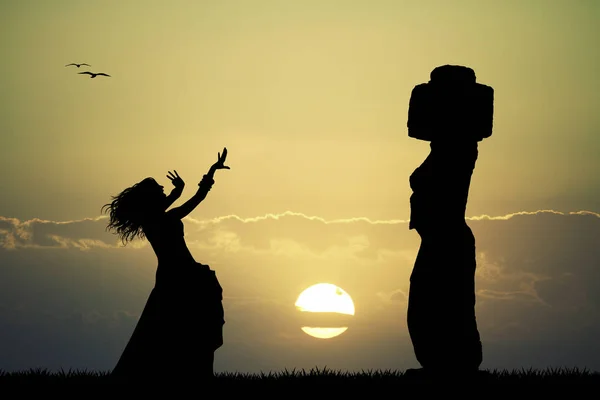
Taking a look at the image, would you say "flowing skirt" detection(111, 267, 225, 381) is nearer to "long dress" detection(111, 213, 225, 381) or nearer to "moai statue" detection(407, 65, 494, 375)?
"long dress" detection(111, 213, 225, 381)

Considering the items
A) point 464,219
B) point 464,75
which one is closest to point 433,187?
point 464,219

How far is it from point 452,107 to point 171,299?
6.06 metres

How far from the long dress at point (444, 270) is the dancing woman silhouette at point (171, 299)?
3.57 meters

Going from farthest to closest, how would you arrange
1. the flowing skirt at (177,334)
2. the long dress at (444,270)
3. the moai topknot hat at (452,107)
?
the moai topknot hat at (452,107) → the long dress at (444,270) → the flowing skirt at (177,334)

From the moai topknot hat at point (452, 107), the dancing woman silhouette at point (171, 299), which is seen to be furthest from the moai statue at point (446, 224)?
the dancing woman silhouette at point (171, 299)

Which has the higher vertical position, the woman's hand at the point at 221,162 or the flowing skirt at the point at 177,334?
the woman's hand at the point at 221,162

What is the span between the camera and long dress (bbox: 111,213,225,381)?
55.8ft

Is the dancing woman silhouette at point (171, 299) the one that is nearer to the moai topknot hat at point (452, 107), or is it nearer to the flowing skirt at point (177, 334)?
the flowing skirt at point (177, 334)

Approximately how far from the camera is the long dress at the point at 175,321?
17.0 meters

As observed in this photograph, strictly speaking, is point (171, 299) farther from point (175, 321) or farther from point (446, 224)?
point (446, 224)

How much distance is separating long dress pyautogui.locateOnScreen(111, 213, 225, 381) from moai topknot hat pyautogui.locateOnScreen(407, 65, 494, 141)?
15.6 feet

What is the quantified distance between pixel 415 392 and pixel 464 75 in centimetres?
574

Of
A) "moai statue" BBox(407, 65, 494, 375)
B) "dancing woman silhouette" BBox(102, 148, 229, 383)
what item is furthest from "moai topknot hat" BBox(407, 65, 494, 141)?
"dancing woman silhouette" BBox(102, 148, 229, 383)

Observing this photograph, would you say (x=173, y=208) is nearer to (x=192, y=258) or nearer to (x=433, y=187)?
(x=192, y=258)
